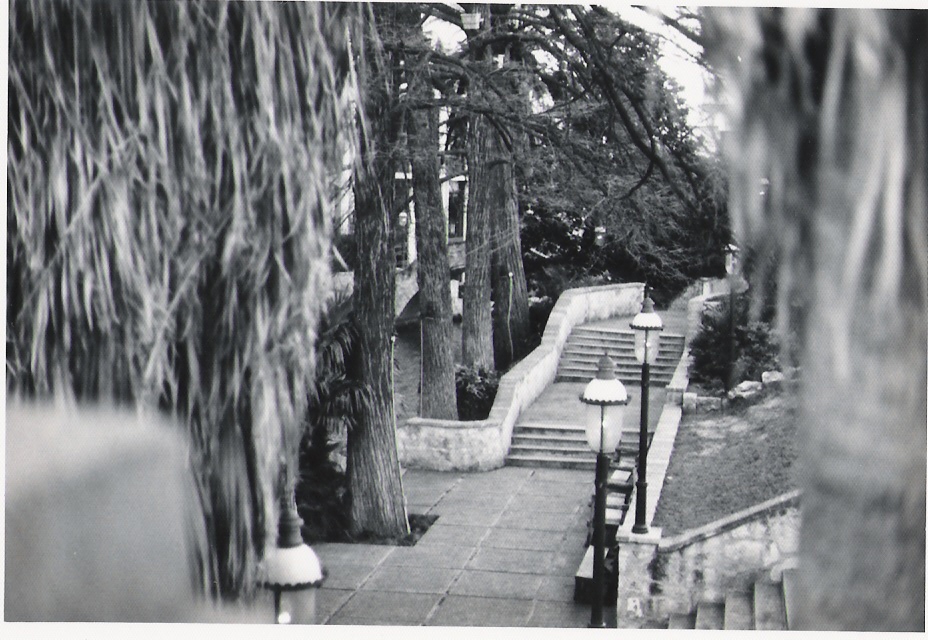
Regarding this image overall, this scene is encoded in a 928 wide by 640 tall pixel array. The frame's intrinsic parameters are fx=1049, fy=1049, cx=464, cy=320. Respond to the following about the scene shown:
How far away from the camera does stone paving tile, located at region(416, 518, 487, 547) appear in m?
7.10

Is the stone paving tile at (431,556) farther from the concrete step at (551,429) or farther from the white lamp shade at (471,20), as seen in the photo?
the white lamp shade at (471,20)

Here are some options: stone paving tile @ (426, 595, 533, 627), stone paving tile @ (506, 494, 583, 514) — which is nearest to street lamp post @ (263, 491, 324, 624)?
stone paving tile @ (426, 595, 533, 627)

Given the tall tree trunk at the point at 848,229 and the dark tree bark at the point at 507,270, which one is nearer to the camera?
the tall tree trunk at the point at 848,229

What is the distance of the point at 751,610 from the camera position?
5070 millimetres

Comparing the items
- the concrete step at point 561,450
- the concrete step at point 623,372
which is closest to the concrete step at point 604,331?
the concrete step at point 623,372

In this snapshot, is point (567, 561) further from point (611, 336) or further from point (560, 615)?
Result: point (611, 336)

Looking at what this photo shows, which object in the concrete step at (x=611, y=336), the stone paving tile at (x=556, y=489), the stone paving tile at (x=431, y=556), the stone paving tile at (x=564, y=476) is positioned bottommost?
the stone paving tile at (x=431, y=556)

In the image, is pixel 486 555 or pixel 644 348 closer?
pixel 486 555

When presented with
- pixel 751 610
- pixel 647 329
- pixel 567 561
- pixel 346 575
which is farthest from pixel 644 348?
pixel 346 575

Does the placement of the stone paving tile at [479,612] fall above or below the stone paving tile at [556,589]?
above

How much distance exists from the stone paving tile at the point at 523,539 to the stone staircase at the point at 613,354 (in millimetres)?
1481

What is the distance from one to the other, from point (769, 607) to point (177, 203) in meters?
3.69

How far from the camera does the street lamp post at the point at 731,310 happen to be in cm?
453

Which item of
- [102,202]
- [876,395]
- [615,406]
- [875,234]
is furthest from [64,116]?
[615,406]
